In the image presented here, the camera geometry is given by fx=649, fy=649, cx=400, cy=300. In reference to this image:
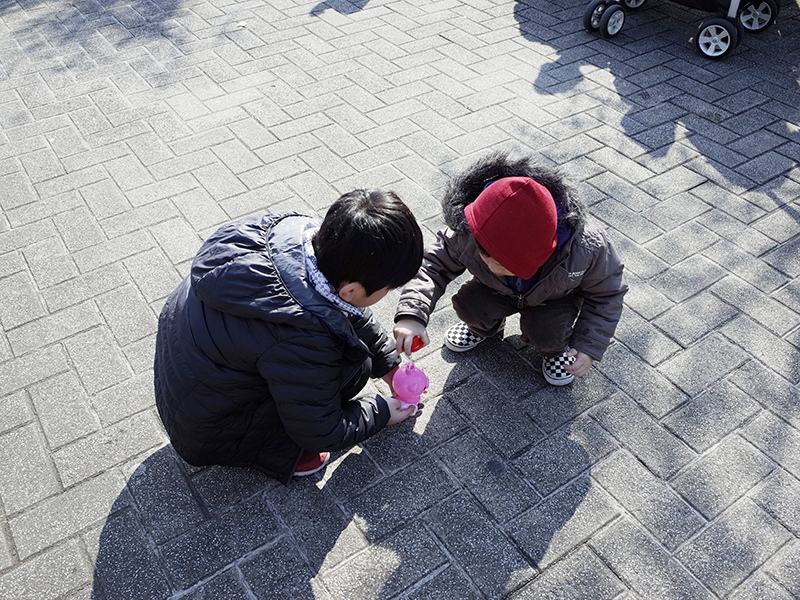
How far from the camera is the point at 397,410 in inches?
96.8

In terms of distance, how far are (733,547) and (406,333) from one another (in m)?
1.34

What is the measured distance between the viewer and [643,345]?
2891mm

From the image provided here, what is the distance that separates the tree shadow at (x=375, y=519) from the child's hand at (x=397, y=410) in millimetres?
96

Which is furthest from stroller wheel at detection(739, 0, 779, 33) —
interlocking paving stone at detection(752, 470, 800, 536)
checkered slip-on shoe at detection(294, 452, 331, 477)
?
checkered slip-on shoe at detection(294, 452, 331, 477)

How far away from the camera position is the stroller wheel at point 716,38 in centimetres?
484

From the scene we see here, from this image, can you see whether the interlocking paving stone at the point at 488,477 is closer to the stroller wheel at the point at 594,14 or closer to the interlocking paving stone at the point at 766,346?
the interlocking paving stone at the point at 766,346

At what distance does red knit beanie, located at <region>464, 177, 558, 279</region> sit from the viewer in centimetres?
205

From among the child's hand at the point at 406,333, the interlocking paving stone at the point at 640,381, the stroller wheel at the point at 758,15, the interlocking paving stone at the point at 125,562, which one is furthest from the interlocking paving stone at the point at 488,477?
the stroller wheel at the point at 758,15

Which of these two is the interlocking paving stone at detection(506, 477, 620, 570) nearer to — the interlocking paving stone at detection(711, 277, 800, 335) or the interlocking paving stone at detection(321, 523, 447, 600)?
the interlocking paving stone at detection(321, 523, 447, 600)

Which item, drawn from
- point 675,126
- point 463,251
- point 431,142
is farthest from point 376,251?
point 675,126

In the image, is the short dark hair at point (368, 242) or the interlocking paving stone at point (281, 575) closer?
the short dark hair at point (368, 242)

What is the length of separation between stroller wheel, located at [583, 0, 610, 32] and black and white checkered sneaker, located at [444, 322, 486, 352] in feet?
11.7

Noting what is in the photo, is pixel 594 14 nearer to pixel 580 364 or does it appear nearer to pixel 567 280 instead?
pixel 567 280

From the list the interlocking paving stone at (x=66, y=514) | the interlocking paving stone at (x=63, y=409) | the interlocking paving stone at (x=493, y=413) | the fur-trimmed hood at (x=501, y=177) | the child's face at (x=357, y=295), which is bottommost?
the interlocking paving stone at (x=493, y=413)
